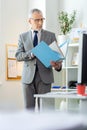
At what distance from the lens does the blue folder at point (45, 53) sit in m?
2.26

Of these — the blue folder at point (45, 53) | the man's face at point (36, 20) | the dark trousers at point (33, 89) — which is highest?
the man's face at point (36, 20)

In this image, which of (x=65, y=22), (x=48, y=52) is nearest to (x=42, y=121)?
(x=48, y=52)

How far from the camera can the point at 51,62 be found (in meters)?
2.39

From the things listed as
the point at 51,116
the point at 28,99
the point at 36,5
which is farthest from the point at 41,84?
the point at 51,116

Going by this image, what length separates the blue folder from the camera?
2262mm

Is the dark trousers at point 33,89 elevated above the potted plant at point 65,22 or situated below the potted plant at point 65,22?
below

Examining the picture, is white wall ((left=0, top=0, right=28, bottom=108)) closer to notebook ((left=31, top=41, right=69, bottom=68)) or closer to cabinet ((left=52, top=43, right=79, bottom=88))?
cabinet ((left=52, top=43, right=79, bottom=88))

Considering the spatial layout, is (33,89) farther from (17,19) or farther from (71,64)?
(17,19)

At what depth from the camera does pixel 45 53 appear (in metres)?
2.30

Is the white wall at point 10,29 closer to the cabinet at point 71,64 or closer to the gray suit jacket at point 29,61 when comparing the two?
the cabinet at point 71,64

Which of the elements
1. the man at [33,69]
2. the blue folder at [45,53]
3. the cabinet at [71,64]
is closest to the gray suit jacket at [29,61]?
the man at [33,69]

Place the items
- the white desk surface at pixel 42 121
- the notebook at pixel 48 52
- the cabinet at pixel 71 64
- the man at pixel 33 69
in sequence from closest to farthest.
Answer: the white desk surface at pixel 42 121, the notebook at pixel 48 52, the man at pixel 33 69, the cabinet at pixel 71 64

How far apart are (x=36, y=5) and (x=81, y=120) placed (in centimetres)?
412

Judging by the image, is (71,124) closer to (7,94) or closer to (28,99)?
(28,99)
